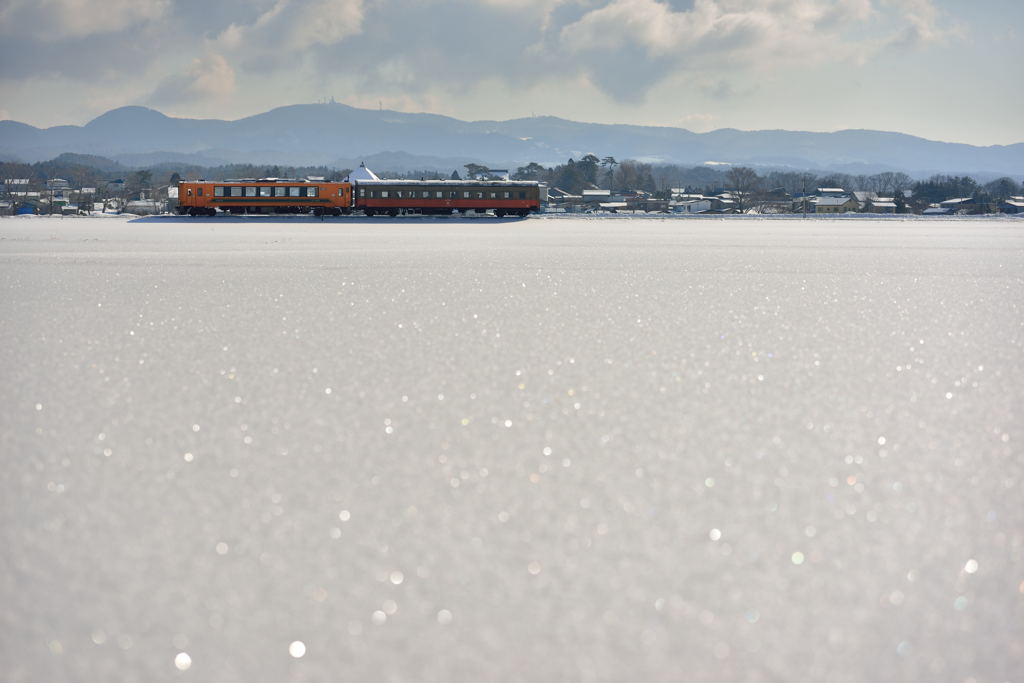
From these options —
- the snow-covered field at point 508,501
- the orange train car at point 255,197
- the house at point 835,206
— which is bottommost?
the snow-covered field at point 508,501

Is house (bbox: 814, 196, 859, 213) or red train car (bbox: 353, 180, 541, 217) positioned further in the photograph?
house (bbox: 814, 196, 859, 213)

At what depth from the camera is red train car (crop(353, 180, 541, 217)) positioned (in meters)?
61.8

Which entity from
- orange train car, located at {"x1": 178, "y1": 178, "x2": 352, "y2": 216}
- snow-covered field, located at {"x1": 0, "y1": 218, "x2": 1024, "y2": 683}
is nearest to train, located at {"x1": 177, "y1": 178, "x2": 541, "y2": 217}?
orange train car, located at {"x1": 178, "y1": 178, "x2": 352, "y2": 216}

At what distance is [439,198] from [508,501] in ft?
193

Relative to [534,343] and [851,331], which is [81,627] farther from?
[851,331]

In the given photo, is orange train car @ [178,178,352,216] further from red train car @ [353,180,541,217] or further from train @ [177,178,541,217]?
red train car @ [353,180,541,217]

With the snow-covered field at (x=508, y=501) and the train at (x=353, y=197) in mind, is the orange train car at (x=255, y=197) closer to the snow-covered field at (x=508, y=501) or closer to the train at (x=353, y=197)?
the train at (x=353, y=197)

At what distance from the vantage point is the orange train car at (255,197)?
5925 cm

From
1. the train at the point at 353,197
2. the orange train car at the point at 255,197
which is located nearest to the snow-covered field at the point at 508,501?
the orange train car at the point at 255,197

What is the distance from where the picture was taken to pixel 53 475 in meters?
A: 5.01

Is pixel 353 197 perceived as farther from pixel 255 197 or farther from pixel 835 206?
pixel 835 206

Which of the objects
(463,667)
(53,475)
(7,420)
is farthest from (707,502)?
(7,420)

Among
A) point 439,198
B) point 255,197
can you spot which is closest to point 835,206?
point 439,198

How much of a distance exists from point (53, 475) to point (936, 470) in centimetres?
503
